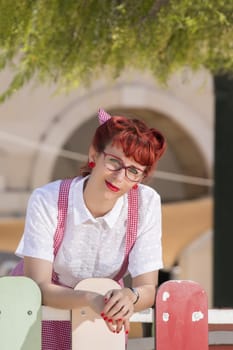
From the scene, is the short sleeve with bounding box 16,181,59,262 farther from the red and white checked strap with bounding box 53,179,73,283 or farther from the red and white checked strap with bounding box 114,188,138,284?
the red and white checked strap with bounding box 114,188,138,284

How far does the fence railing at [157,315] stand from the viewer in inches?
132

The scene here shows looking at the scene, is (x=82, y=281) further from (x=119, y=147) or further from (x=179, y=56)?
(x=179, y=56)

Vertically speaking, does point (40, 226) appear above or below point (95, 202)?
below

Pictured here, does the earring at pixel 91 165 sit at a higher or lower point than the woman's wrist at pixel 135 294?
higher

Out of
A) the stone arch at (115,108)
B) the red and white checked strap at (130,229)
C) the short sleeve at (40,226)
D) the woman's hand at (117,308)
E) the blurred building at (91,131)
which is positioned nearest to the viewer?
the woman's hand at (117,308)

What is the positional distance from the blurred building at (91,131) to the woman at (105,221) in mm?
9113

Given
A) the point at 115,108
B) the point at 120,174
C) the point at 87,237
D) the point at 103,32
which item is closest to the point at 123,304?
the point at 87,237

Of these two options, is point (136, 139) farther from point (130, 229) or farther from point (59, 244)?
point (59, 244)

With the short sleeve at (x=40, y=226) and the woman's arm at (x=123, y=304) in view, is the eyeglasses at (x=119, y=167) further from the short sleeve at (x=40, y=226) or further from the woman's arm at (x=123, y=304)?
the woman's arm at (x=123, y=304)

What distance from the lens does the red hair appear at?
345 centimetres

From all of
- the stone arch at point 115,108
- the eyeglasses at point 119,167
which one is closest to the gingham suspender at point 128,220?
the eyeglasses at point 119,167

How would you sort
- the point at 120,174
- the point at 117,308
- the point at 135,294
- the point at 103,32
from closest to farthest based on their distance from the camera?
the point at 117,308 → the point at 135,294 → the point at 120,174 → the point at 103,32

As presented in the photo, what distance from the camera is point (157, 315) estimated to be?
3445mm

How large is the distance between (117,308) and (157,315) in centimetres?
23
